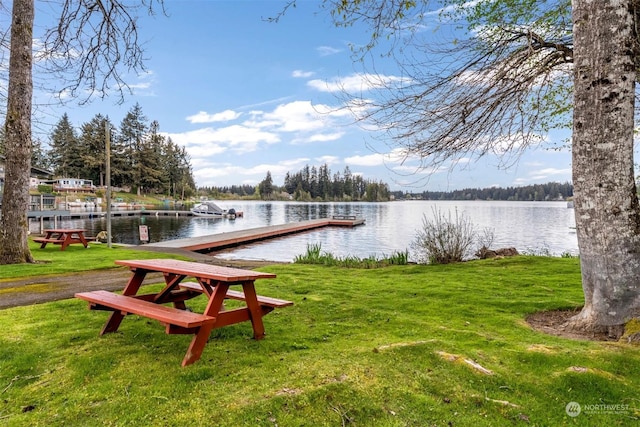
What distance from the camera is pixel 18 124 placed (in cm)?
773

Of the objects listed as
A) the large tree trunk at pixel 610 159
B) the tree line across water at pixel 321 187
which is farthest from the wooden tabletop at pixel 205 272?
the tree line across water at pixel 321 187

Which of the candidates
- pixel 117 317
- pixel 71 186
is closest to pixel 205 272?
pixel 117 317

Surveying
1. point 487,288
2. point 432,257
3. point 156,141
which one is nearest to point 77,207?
point 156,141

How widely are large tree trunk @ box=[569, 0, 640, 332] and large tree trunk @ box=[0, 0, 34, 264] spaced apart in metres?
9.63

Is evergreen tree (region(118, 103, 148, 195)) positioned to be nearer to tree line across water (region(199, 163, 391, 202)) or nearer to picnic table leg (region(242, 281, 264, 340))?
tree line across water (region(199, 163, 391, 202))

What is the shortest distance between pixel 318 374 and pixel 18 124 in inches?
339

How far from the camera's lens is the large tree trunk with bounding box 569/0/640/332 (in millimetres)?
3242

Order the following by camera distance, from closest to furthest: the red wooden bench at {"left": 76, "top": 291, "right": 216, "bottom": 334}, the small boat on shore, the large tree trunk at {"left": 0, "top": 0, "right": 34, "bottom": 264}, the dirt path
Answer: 1. the red wooden bench at {"left": 76, "top": 291, "right": 216, "bottom": 334}
2. the dirt path
3. the large tree trunk at {"left": 0, "top": 0, "right": 34, "bottom": 264}
4. the small boat on shore

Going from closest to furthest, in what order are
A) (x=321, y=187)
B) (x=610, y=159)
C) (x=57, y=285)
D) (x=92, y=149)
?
(x=610, y=159) < (x=57, y=285) < (x=92, y=149) < (x=321, y=187)

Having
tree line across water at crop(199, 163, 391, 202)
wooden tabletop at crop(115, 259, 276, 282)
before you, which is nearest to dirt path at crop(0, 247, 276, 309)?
wooden tabletop at crop(115, 259, 276, 282)

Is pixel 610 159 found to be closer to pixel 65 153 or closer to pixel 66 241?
pixel 66 241

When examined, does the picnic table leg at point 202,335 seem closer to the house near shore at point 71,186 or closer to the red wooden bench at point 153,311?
the red wooden bench at point 153,311

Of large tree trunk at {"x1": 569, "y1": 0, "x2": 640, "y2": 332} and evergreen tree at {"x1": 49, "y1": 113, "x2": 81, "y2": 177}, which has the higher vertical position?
evergreen tree at {"x1": 49, "y1": 113, "x2": 81, "y2": 177}

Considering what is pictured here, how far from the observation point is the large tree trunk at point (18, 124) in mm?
7664
